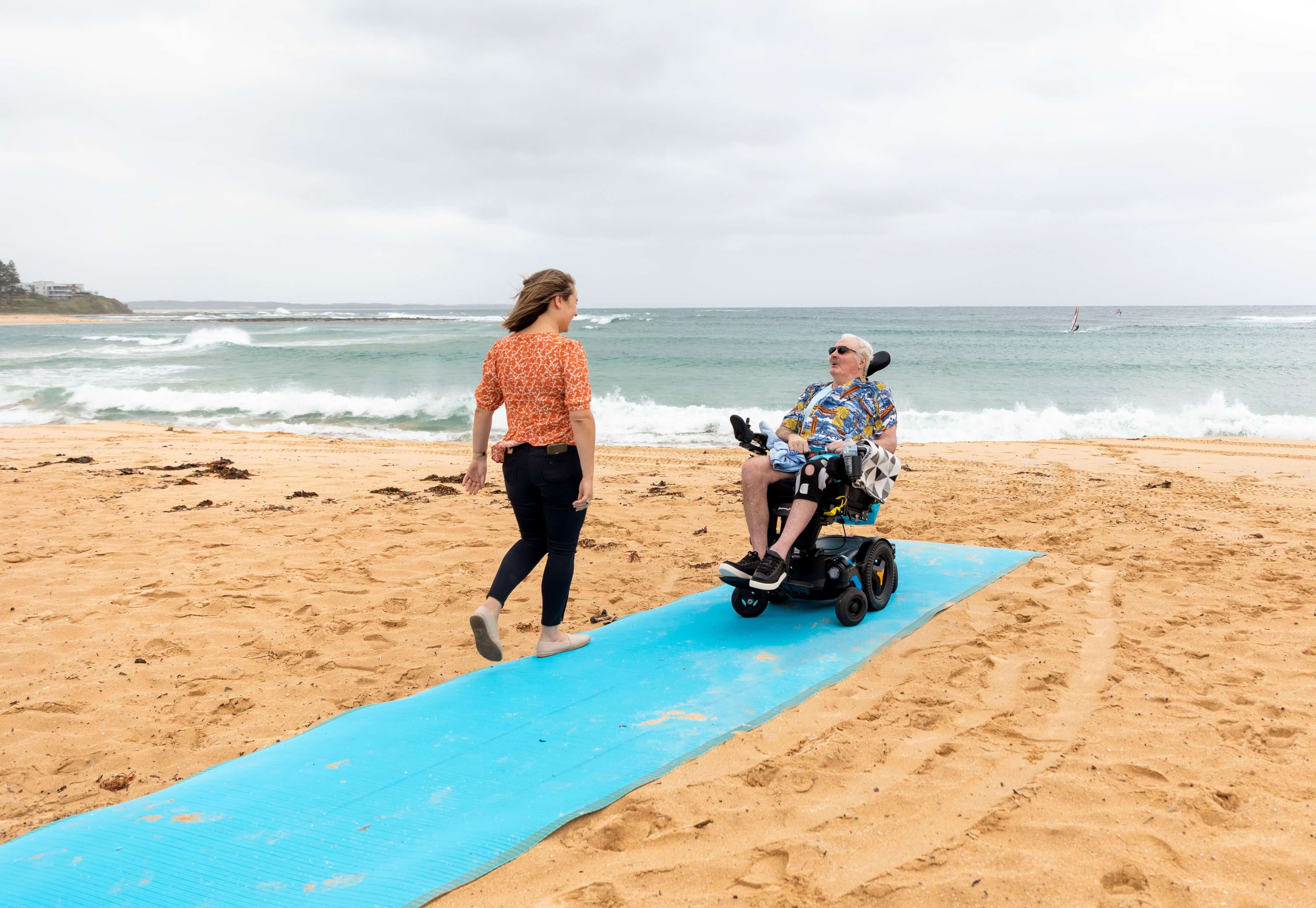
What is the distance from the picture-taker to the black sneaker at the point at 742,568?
3.91m

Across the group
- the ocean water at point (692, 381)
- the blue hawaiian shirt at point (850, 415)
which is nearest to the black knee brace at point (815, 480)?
the blue hawaiian shirt at point (850, 415)

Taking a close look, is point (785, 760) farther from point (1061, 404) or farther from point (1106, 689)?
point (1061, 404)

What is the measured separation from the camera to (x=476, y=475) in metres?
3.64

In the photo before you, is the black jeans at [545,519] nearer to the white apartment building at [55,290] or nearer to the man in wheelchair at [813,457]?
the man in wheelchair at [813,457]

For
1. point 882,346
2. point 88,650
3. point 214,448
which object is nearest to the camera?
point 88,650

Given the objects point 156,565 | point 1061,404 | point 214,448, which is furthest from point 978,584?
point 1061,404

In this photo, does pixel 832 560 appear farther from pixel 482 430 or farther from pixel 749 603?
pixel 482 430

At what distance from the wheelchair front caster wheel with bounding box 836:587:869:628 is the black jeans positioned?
1.41 meters

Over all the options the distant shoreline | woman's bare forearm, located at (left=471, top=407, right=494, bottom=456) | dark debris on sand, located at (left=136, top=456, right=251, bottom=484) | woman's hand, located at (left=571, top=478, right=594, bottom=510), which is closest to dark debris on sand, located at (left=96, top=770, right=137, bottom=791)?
woman's bare forearm, located at (left=471, top=407, right=494, bottom=456)

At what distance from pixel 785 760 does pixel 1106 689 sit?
1.55 metres

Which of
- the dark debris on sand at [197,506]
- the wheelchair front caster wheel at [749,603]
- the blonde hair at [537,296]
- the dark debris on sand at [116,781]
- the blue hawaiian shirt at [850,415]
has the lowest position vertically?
the dark debris on sand at [116,781]

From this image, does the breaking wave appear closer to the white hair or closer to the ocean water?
the ocean water

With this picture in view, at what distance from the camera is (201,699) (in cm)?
347

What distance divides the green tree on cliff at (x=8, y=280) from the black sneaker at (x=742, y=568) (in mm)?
115294
